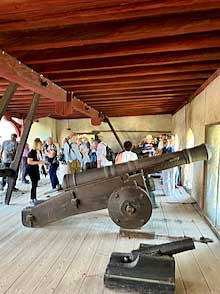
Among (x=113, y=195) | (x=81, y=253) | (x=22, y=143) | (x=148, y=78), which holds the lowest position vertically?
(x=81, y=253)

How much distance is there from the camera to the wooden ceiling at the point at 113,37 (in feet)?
6.42

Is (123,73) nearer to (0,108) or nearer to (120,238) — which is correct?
(0,108)

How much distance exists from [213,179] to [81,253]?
2.27 metres

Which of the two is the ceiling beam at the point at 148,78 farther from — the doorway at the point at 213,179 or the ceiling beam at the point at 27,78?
the doorway at the point at 213,179

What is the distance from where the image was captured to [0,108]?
3.99 metres

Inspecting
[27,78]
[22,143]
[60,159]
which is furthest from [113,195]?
[60,159]

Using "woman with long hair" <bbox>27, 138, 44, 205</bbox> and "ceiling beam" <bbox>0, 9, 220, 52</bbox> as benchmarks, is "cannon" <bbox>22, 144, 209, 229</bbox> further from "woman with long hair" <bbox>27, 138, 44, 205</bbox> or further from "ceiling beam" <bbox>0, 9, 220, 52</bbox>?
"ceiling beam" <bbox>0, 9, 220, 52</bbox>

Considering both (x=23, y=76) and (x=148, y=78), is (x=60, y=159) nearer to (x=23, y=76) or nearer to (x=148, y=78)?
(x=148, y=78)

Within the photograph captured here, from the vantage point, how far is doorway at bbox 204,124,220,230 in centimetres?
382

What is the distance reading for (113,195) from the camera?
3387mm

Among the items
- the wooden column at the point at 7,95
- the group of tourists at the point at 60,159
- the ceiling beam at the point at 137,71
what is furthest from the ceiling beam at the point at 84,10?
the group of tourists at the point at 60,159

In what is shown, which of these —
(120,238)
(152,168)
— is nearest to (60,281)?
(120,238)

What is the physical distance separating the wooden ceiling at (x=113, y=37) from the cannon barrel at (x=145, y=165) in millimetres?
1142

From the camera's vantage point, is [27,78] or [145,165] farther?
[145,165]
